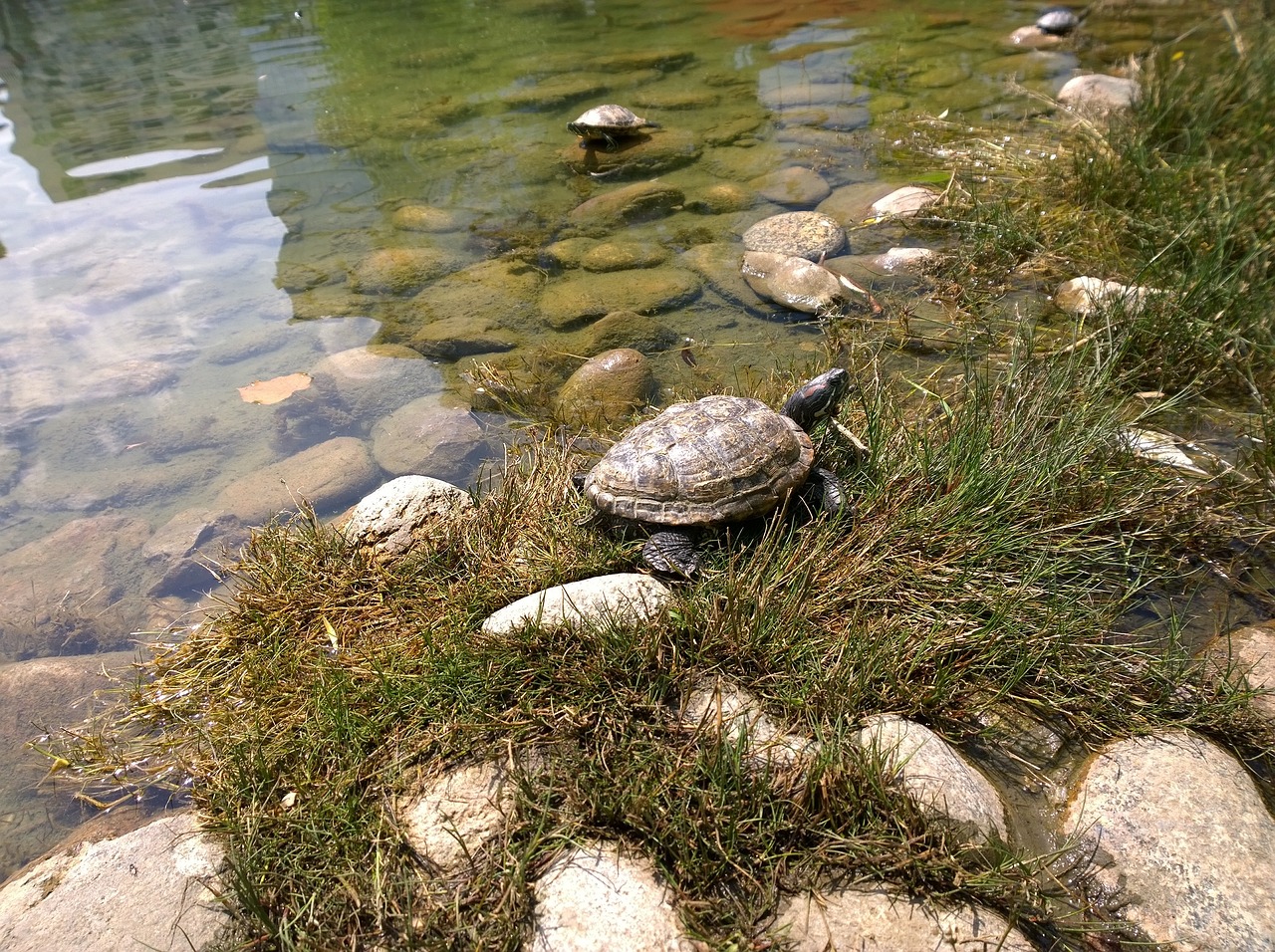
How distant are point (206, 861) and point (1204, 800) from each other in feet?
10.3

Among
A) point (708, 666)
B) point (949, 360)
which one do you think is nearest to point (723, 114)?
point (949, 360)

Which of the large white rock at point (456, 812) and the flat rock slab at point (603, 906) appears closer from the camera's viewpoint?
the flat rock slab at point (603, 906)

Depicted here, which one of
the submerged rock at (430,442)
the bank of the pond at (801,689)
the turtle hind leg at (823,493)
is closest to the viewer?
the bank of the pond at (801,689)

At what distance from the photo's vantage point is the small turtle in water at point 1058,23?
10.2 metres

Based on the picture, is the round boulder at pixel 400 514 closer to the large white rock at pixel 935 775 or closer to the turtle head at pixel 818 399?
the turtle head at pixel 818 399

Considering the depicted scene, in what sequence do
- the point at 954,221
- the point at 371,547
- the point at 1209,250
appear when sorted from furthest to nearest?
the point at 954,221, the point at 1209,250, the point at 371,547

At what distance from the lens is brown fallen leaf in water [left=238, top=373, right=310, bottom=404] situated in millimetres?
5207

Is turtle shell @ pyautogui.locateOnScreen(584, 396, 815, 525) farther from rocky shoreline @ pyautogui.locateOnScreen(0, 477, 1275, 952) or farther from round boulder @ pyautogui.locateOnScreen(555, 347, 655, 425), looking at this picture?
round boulder @ pyautogui.locateOnScreen(555, 347, 655, 425)

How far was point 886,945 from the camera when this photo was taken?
2.06 metres

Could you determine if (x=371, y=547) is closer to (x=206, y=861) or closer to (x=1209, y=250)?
(x=206, y=861)

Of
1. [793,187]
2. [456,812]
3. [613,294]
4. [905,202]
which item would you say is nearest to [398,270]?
[613,294]

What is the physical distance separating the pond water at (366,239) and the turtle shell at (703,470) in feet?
4.49

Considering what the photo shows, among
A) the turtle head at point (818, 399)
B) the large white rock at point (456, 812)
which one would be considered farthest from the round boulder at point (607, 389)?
the large white rock at point (456, 812)

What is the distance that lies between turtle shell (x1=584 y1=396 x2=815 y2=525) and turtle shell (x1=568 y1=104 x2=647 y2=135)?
18.0 ft
